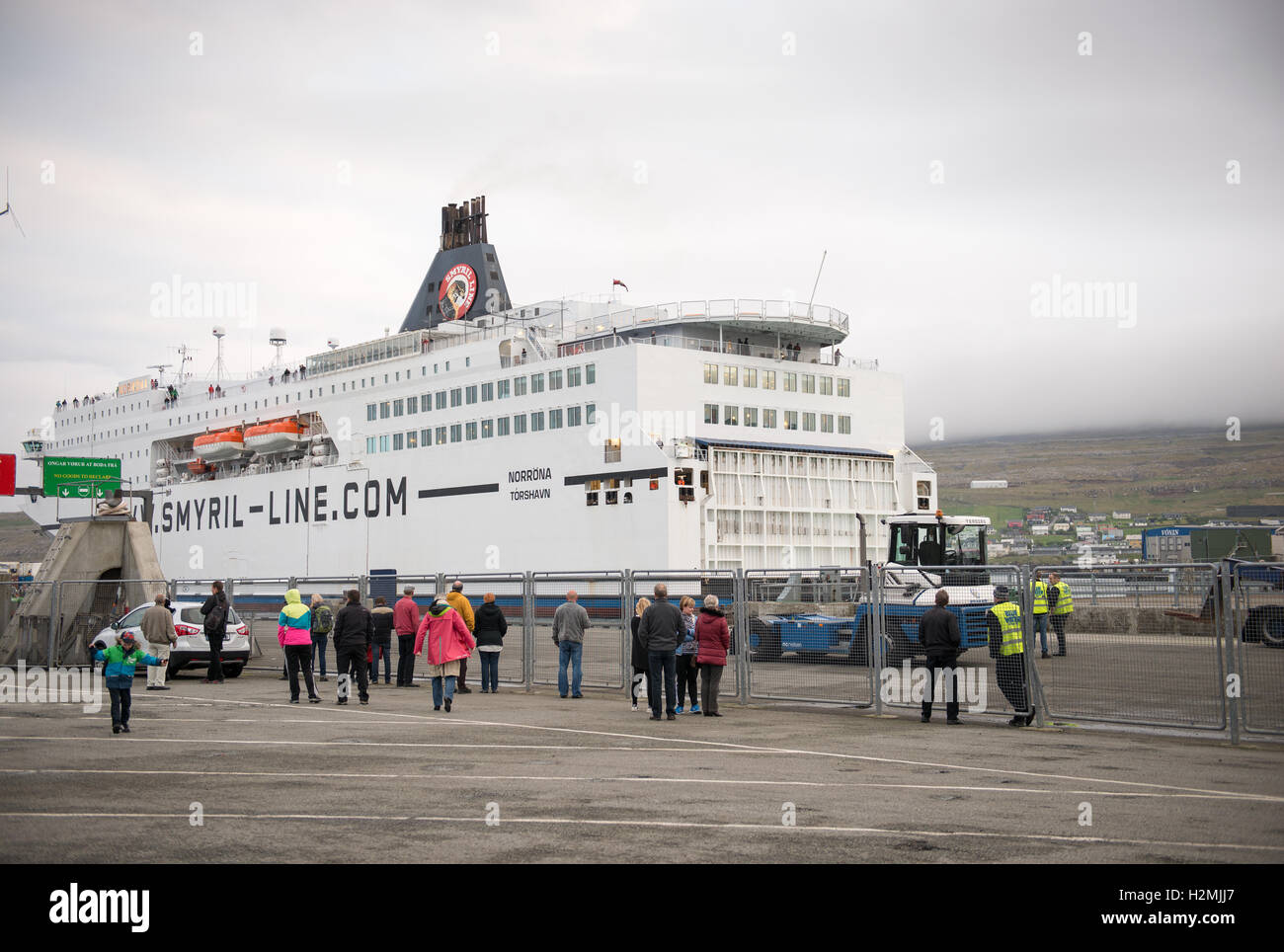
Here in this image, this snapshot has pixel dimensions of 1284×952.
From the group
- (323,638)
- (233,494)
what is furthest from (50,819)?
(233,494)

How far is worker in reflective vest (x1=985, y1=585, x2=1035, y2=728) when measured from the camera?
48.8 ft

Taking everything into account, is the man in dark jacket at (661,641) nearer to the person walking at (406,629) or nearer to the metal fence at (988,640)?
the metal fence at (988,640)

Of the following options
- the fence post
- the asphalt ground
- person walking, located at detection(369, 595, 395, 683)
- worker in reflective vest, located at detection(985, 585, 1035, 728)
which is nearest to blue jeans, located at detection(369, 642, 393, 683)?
person walking, located at detection(369, 595, 395, 683)

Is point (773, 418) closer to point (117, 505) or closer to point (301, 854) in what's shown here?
point (117, 505)

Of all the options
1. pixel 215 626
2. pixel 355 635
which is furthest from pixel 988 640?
pixel 215 626

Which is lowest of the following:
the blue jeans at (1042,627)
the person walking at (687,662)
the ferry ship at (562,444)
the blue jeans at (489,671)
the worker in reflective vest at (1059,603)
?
the blue jeans at (489,671)

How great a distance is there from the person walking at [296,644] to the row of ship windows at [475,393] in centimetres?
2891

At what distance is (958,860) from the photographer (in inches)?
286

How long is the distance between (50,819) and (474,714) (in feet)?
28.3

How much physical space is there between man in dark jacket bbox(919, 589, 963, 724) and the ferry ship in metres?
22.8

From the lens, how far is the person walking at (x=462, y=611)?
19.5 metres

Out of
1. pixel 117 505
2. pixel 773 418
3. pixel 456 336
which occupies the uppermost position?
pixel 456 336

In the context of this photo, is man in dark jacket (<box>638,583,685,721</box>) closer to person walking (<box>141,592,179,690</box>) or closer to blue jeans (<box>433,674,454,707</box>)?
blue jeans (<box>433,674,454,707</box>)

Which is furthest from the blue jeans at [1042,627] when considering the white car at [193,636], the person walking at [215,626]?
the white car at [193,636]
